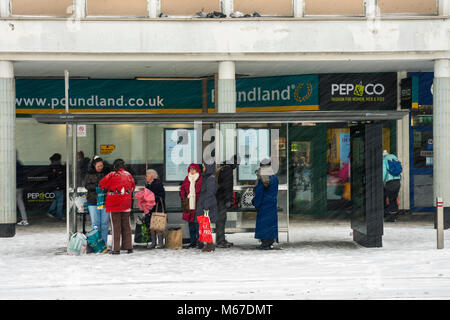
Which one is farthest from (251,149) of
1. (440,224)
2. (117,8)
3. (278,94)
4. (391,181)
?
(278,94)

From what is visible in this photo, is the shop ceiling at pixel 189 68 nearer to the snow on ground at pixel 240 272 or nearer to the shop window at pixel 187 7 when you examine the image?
the shop window at pixel 187 7

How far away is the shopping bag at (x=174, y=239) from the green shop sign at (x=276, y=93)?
733 centimetres

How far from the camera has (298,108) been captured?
65.0 ft

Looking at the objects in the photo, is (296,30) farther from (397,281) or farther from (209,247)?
(397,281)

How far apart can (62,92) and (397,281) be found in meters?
13.4

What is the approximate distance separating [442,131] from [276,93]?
501 cm

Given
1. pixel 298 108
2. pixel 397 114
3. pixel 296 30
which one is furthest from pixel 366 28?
pixel 397 114

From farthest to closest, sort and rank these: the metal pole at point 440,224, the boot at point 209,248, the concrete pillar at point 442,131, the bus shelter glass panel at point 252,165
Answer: the concrete pillar at point 442,131
the bus shelter glass panel at point 252,165
the boot at point 209,248
the metal pole at point 440,224

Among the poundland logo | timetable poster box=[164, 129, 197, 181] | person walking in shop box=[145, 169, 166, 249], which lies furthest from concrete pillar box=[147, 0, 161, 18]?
person walking in shop box=[145, 169, 166, 249]

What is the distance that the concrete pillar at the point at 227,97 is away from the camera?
16.9 meters

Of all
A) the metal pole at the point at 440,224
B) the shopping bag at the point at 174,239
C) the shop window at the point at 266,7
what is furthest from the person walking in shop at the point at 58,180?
the metal pole at the point at 440,224

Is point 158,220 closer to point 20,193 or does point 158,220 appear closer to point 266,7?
point 20,193

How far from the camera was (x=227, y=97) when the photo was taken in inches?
671

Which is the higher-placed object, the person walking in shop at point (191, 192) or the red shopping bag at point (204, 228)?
the person walking in shop at point (191, 192)
